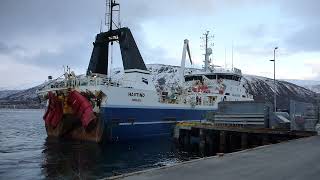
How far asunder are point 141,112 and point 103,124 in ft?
13.5

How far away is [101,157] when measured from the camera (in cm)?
2488

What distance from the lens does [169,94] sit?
42.2m

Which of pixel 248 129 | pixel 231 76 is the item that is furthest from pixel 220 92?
pixel 248 129

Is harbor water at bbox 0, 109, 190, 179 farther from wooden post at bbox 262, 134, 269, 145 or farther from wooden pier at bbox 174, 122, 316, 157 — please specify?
wooden post at bbox 262, 134, 269, 145

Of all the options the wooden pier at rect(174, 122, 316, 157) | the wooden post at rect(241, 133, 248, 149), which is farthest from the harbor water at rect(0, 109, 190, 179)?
the wooden post at rect(241, 133, 248, 149)

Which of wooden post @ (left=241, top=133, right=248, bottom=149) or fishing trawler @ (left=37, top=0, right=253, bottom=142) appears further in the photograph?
fishing trawler @ (left=37, top=0, right=253, bottom=142)

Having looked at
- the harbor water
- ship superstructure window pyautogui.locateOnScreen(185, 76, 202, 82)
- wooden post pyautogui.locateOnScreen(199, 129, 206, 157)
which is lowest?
the harbor water

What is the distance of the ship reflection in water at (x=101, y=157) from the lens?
19969mm

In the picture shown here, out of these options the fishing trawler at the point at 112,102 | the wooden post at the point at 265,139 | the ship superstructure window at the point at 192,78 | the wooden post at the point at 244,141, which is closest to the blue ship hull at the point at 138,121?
the fishing trawler at the point at 112,102

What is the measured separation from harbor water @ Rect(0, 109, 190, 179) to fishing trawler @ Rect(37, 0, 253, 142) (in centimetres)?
119

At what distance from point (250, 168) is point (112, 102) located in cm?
1973

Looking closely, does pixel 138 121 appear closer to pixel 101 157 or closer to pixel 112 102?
pixel 112 102

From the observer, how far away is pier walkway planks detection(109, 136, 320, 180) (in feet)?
35.0

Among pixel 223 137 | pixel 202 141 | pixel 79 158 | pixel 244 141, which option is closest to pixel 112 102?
pixel 79 158
